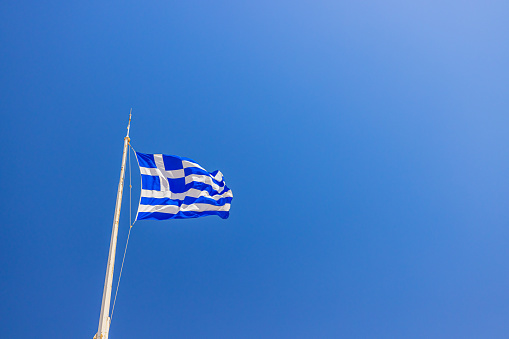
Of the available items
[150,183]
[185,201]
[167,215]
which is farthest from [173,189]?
[167,215]

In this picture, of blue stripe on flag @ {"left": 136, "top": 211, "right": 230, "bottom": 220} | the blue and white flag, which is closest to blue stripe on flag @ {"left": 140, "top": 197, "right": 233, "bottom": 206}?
the blue and white flag

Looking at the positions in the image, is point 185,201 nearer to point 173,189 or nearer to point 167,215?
point 173,189

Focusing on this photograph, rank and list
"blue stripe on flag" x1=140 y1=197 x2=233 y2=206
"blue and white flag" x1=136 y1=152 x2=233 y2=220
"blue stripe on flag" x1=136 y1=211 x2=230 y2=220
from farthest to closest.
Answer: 1. "blue and white flag" x1=136 y1=152 x2=233 y2=220
2. "blue stripe on flag" x1=140 y1=197 x2=233 y2=206
3. "blue stripe on flag" x1=136 y1=211 x2=230 y2=220

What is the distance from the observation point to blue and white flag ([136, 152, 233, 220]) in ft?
41.4

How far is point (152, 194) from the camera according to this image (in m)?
12.7

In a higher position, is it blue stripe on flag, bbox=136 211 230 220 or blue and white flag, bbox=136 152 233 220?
blue and white flag, bbox=136 152 233 220

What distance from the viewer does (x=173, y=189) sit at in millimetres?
13391

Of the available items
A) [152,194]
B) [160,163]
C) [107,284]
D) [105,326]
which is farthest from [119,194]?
[105,326]

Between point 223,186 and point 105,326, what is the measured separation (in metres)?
7.64

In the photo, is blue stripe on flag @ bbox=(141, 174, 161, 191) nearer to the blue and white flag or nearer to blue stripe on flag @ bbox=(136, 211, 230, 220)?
the blue and white flag

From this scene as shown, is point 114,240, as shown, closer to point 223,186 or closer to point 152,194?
point 152,194

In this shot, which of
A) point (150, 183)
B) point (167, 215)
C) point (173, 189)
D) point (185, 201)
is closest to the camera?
point (150, 183)

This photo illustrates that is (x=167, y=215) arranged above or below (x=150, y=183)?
below

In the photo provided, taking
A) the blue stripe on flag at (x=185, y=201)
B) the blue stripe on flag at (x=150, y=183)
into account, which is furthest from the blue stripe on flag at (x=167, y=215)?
the blue stripe on flag at (x=150, y=183)
